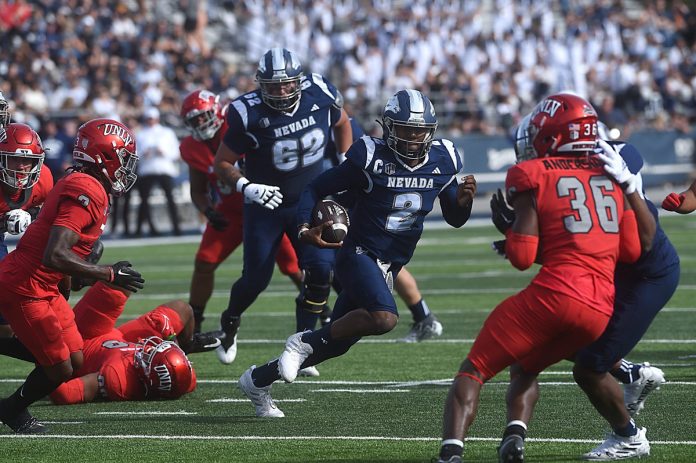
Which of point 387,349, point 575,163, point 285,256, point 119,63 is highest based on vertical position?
point 119,63

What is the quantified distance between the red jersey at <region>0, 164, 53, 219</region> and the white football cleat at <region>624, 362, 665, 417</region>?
3.30 meters

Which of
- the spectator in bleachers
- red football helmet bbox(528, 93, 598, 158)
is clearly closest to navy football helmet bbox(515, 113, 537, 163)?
red football helmet bbox(528, 93, 598, 158)

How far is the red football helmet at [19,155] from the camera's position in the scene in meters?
6.65

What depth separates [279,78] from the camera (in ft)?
26.1

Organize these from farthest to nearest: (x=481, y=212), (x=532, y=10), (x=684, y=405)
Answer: (x=532, y=10) → (x=481, y=212) → (x=684, y=405)

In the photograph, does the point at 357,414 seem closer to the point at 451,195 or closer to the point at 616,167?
the point at 451,195

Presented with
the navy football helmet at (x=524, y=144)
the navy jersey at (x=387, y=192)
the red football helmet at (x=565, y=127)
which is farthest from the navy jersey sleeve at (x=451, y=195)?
the red football helmet at (x=565, y=127)

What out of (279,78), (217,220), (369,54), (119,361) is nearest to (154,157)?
(369,54)

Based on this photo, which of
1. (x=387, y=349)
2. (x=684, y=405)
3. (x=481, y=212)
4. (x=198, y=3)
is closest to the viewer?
(x=684, y=405)

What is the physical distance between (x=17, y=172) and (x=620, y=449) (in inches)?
134

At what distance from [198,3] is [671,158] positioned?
9.40 metres

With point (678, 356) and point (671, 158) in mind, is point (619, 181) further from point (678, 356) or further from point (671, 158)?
point (671, 158)

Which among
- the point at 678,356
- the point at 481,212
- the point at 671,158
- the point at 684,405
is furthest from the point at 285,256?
the point at 671,158

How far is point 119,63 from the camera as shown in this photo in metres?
22.0
